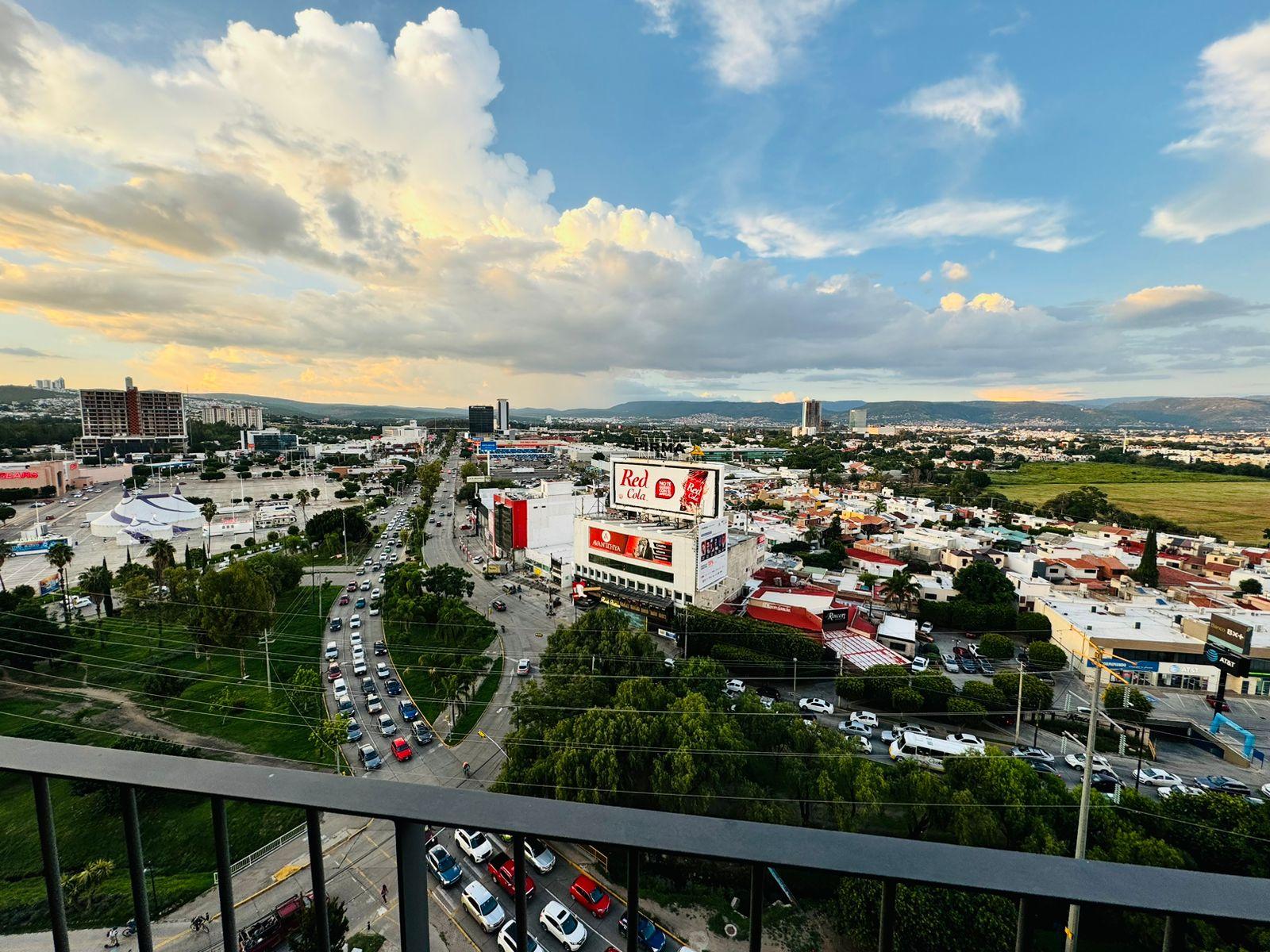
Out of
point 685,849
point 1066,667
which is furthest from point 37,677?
point 1066,667

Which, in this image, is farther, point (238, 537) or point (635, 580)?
point (238, 537)

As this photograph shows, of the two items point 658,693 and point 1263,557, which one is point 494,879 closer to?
point 658,693

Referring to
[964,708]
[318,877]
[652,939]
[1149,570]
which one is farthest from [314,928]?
[1149,570]

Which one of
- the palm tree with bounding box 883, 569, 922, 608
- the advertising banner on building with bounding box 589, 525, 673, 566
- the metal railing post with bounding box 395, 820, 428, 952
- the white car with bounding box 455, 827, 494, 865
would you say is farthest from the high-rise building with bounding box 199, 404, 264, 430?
the metal railing post with bounding box 395, 820, 428, 952

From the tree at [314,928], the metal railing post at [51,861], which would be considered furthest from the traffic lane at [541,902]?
the metal railing post at [51,861]

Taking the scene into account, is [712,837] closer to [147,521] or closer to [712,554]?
[712,554]

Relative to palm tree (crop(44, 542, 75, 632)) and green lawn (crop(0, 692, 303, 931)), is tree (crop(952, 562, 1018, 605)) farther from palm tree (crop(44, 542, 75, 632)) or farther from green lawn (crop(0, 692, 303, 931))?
palm tree (crop(44, 542, 75, 632))

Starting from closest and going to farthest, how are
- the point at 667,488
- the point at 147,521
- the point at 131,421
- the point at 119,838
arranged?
the point at 119,838 → the point at 667,488 → the point at 147,521 → the point at 131,421
